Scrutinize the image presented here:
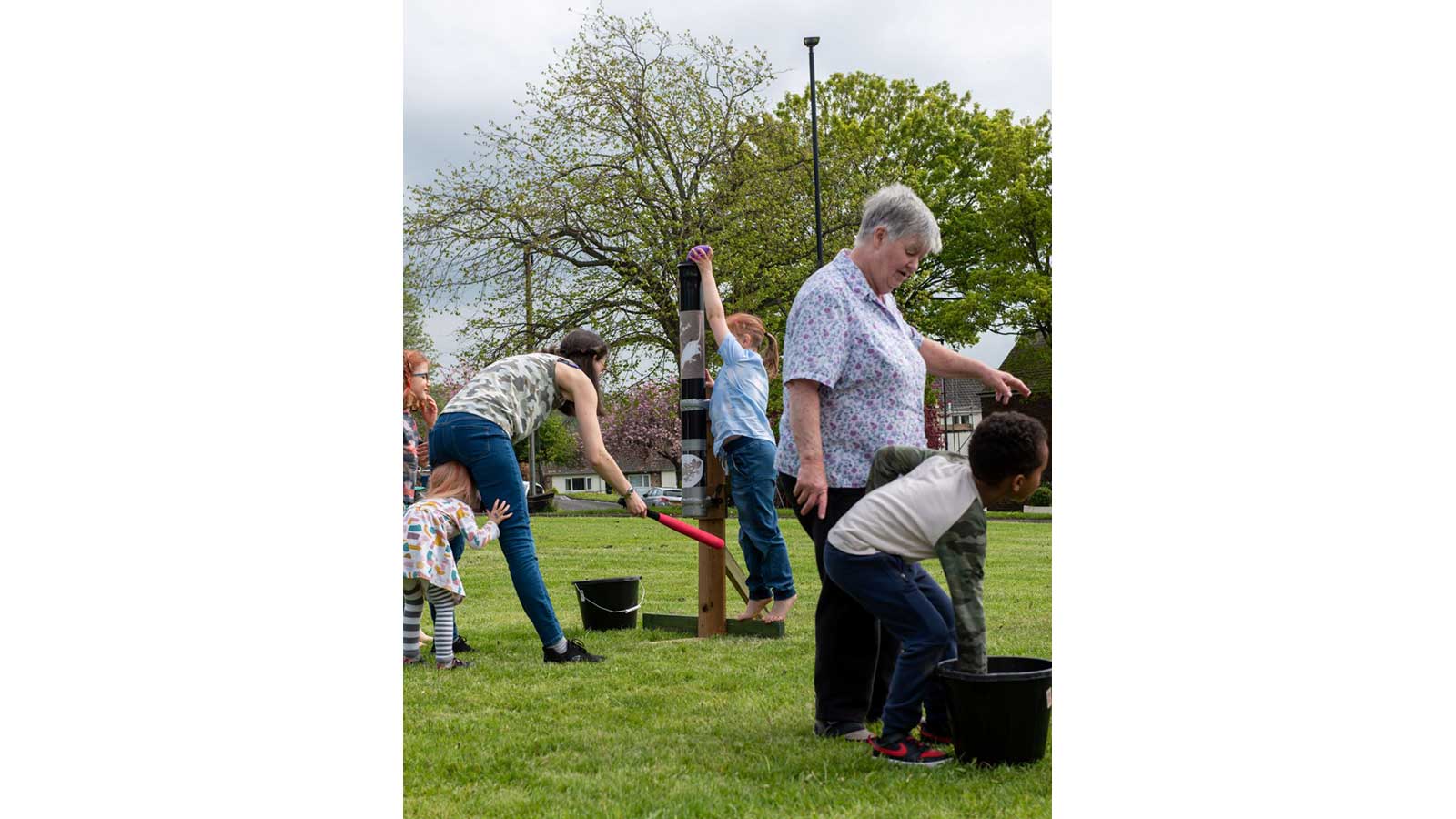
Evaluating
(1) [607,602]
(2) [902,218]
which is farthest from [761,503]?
(2) [902,218]

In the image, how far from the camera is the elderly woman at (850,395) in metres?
3.54

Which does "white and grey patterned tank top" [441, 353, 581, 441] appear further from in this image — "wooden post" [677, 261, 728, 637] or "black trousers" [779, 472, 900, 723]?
"black trousers" [779, 472, 900, 723]

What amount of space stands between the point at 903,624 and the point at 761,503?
2.88m

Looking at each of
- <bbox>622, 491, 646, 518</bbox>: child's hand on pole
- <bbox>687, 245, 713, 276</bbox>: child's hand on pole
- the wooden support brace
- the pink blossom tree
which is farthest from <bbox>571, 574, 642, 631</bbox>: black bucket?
the pink blossom tree

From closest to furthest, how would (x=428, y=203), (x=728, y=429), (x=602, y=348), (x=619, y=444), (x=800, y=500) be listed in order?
1. (x=800, y=500)
2. (x=602, y=348)
3. (x=728, y=429)
4. (x=428, y=203)
5. (x=619, y=444)

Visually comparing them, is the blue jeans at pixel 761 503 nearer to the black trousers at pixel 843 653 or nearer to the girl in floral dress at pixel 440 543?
the girl in floral dress at pixel 440 543

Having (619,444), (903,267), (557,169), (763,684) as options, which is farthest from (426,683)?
(619,444)

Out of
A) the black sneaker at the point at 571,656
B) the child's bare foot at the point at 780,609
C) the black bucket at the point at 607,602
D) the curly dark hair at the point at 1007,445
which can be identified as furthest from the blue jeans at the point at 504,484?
the curly dark hair at the point at 1007,445

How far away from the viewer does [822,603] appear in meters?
3.73

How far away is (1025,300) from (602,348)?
2007 cm

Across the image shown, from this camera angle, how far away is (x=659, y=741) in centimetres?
364

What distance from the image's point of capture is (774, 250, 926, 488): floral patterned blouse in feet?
11.6

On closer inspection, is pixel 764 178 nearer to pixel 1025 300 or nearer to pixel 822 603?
Result: pixel 1025 300

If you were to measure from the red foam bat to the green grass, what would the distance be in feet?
1.56
